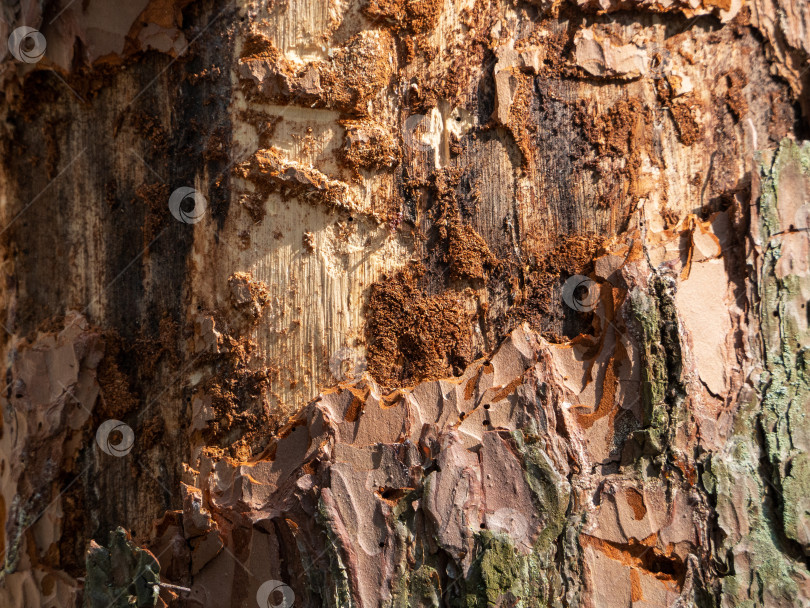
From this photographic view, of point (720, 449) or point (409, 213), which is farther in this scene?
point (409, 213)

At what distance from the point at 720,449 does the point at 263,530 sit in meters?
1.29

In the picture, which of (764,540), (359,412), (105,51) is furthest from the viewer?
(105,51)

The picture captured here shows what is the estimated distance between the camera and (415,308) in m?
1.84

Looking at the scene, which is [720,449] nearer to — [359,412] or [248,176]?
[359,412]

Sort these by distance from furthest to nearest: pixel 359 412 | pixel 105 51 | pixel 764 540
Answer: pixel 105 51 < pixel 359 412 < pixel 764 540

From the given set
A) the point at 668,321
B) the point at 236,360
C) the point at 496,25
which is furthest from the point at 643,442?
the point at 496,25

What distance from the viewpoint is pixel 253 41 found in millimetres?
1881

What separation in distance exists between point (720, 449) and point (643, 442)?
22cm

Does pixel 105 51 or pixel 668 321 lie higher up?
pixel 105 51

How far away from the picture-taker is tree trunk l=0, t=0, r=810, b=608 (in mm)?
1620

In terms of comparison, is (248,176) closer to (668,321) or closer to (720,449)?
Answer: (668,321)

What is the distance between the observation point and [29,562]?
2.07 metres

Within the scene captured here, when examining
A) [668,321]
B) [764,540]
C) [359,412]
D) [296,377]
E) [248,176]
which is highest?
[248,176]

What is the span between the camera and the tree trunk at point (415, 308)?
1.62m
